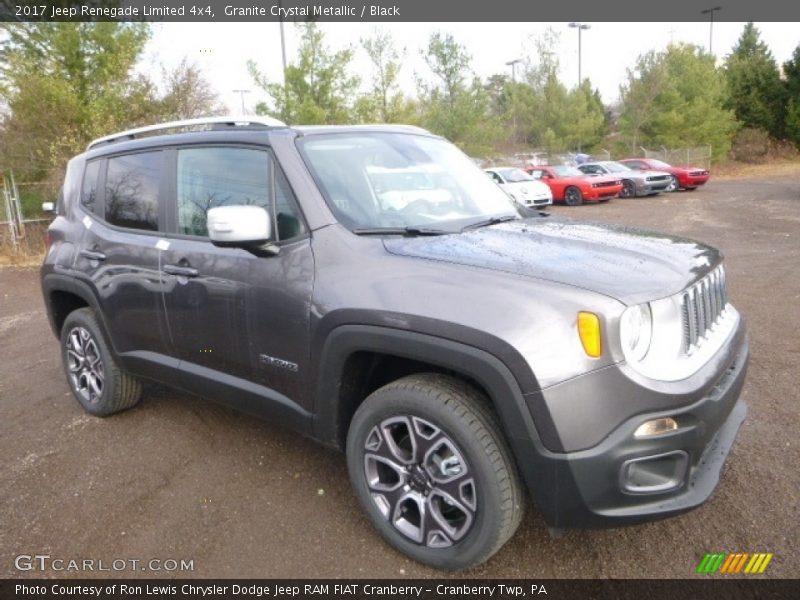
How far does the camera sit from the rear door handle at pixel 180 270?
3379 mm

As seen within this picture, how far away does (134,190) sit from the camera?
4000mm

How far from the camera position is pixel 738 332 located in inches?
119

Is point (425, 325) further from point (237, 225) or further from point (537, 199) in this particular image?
point (537, 199)

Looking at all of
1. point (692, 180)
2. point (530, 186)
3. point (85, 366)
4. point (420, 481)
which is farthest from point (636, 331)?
point (692, 180)

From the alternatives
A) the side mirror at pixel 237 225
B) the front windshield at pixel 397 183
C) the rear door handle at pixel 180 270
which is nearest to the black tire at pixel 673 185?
the front windshield at pixel 397 183

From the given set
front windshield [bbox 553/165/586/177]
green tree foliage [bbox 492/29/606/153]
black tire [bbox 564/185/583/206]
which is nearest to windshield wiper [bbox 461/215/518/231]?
black tire [bbox 564/185/583/206]

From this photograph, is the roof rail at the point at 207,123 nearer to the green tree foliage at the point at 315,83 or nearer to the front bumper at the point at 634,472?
the front bumper at the point at 634,472

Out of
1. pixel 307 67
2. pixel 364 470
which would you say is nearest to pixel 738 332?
pixel 364 470

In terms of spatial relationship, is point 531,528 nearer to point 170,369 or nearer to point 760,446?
point 760,446

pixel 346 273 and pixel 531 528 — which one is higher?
pixel 346 273

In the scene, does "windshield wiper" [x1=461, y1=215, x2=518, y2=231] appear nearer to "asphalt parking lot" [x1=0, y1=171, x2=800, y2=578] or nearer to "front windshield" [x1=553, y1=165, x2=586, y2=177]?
"asphalt parking lot" [x1=0, y1=171, x2=800, y2=578]

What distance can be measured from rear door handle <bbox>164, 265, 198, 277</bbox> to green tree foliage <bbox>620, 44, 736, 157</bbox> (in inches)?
1468

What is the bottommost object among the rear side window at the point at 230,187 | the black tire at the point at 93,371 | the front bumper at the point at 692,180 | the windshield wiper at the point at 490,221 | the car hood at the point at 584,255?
the black tire at the point at 93,371
